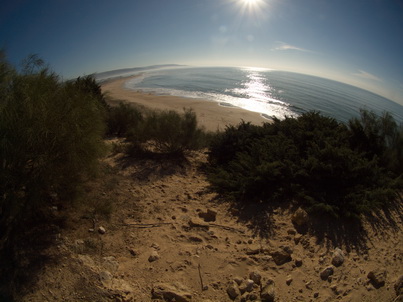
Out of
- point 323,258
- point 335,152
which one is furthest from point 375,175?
point 323,258

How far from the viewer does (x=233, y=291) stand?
2871 millimetres

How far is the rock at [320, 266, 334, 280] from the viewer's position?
3.21 m

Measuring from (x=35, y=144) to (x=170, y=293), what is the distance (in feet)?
9.00

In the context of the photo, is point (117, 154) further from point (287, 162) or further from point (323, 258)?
point (323, 258)

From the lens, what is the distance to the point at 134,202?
494 cm

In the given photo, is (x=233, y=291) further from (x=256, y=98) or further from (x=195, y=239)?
(x=256, y=98)

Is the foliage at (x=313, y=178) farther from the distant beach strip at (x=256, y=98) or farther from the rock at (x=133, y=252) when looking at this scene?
the distant beach strip at (x=256, y=98)

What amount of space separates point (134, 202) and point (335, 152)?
5238 mm

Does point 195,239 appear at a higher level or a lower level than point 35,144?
lower

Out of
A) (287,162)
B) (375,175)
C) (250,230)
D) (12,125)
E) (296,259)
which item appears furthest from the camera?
(287,162)

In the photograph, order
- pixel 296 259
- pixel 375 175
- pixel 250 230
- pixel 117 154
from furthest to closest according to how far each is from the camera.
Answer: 1. pixel 117 154
2. pixel 375 175
3. pixel 250 230
4. pixel 296 259

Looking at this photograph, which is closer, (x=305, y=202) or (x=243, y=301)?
(x=243, y=301)

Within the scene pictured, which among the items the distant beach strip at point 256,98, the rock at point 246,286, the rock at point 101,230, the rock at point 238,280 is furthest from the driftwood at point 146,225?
the distant beach strip at point 256,98

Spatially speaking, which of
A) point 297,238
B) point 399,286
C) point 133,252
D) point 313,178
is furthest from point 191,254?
point 313,178
